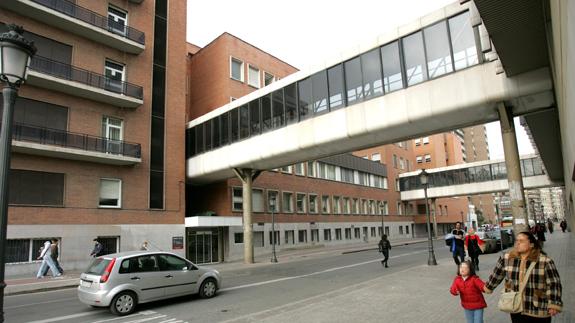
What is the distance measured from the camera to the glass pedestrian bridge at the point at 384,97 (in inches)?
564

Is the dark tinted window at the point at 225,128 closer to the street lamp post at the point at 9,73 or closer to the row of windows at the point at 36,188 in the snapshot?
the row of windows at the point at 36,188

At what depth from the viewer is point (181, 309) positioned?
9875 millimetres

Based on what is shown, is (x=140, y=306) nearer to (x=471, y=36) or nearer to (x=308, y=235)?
(x=471, y=36)

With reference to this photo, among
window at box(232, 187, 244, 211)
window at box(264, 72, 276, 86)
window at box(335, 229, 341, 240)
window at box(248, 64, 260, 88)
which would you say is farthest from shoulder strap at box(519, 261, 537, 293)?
window at box(335, 229, 341, 240)

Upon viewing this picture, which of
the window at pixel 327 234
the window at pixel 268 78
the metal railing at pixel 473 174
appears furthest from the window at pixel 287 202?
the metal railing at pixel 473 174

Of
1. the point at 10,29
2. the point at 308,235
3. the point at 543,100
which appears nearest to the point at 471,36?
the point at 543,100

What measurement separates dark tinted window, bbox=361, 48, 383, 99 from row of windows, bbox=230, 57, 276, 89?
53.5 ft

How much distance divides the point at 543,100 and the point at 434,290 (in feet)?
25.8

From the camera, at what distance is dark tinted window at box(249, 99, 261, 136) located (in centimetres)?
2355

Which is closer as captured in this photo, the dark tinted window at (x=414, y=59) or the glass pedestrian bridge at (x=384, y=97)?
the glass pedestrian bridge at (x=384, y=97)

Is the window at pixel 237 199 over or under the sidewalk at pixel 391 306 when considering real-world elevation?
over

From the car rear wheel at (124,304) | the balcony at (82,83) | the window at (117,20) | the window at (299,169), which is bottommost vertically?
the car rear wheel at (124,304)

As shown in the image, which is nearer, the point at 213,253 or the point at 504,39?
the point at 504,39

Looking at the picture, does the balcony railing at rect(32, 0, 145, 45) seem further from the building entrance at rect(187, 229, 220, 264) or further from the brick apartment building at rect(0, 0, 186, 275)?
the building entrance at rect(187, 229, 220, 264)
